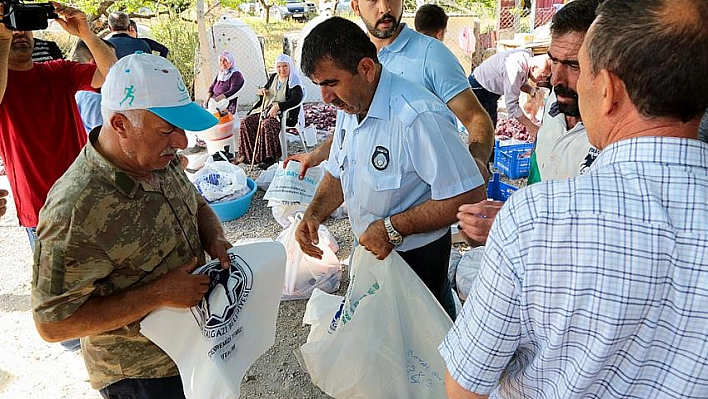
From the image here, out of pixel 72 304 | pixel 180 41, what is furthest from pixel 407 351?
pixel 180 41

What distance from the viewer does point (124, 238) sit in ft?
4.74

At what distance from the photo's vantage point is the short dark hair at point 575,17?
1679mm

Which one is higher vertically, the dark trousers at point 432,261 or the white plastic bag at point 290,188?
the dark trousers at point 432,261

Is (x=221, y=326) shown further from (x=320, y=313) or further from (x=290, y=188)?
(x=290, y=188)

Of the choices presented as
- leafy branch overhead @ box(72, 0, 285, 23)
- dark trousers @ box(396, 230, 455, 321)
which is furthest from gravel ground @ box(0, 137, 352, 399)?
leafy branch overhead @ box(72, 0, 285, 23)

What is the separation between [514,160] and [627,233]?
15.6ft

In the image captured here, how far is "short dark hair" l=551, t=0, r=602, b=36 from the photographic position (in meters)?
1.68

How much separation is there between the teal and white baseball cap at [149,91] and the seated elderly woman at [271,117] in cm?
519

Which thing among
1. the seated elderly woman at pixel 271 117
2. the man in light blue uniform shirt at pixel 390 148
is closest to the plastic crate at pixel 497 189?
the man in light blue uniform shirt at pixel 390 148

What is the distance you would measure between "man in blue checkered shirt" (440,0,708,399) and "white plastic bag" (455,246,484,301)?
7.37ft

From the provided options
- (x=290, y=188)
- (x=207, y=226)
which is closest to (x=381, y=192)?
(x=207, y=226)

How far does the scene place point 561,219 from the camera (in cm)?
82

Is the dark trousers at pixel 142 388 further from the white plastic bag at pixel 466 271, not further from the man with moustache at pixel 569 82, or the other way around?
the white plastic bag at pixel 466 271

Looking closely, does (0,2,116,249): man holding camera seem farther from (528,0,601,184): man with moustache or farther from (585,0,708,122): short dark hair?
(585,0,708,122): short dark hair
